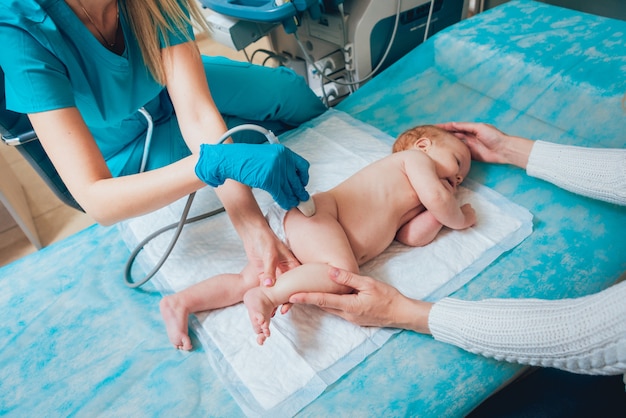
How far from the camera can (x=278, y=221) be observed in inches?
44.9

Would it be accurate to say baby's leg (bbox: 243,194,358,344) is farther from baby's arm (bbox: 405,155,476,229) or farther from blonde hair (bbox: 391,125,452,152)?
blonde hair (bbox: 391,125,452,152)

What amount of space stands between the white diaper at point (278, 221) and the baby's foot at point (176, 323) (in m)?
0.30

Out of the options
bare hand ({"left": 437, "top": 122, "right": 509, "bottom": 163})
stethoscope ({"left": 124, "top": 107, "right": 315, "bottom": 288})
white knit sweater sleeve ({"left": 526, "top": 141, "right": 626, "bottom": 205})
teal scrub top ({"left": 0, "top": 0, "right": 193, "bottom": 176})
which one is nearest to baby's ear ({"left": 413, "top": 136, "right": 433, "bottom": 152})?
bare hand ({"left": 437, "top": 122, "right": 509, "bottom": 163})

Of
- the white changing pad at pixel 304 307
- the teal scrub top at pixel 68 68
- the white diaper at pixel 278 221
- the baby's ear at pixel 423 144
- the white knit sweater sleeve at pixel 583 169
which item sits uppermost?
the teal scrub top at pixel 68 68

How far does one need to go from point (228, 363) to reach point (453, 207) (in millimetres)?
Answer: 682

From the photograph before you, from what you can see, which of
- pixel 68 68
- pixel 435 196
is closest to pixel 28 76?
pixel 68 68

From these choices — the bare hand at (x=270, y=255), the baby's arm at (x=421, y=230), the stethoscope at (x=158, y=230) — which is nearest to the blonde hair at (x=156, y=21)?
the stethoscope at (x=158, y=230)

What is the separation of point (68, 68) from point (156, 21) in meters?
0.25

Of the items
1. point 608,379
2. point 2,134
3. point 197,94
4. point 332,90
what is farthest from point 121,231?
point 608,379

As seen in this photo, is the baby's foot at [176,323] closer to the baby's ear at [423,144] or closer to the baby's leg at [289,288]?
the baby's leg at [289,288]

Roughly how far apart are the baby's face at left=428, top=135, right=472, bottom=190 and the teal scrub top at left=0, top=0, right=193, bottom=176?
770 mm

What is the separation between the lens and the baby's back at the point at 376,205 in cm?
112

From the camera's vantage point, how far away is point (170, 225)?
4.22 feet

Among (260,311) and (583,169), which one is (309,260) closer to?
(260,311)
